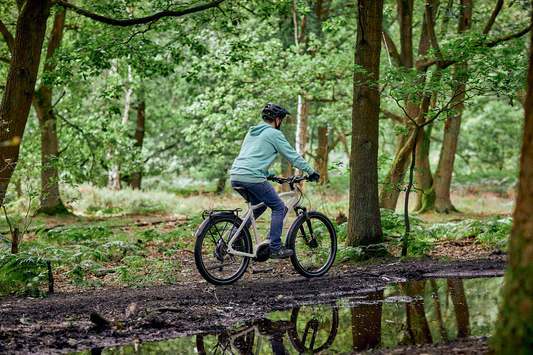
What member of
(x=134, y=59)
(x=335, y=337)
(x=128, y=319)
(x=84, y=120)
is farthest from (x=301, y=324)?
(x=84, y=120)

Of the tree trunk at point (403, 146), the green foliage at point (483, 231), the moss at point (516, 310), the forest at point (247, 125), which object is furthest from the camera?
the tree trunk at point (403, 146)

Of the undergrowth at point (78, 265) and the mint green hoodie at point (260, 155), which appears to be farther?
the mint green hoodie at point (260, 155)

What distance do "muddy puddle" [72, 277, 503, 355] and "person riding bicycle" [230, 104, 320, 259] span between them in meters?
1.46

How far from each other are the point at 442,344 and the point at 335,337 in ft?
2.97

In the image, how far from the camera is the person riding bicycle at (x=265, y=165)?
5.86m

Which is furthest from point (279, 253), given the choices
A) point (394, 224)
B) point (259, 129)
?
point (394, 224)

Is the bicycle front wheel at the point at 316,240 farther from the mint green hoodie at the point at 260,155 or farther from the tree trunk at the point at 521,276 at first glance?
the tree trunk at the point at 521,276

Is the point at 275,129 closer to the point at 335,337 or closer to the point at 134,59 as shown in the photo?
the point at 335,337

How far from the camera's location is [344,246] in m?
7.77

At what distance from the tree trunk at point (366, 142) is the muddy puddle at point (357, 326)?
2129 millimetres

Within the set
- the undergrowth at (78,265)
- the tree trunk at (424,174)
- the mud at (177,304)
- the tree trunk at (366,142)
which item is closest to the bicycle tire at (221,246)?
the mud at (177,304)

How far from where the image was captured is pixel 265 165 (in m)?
5.91

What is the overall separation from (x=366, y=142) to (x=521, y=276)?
513cm

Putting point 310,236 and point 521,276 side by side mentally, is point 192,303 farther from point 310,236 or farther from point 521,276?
point 521,276
